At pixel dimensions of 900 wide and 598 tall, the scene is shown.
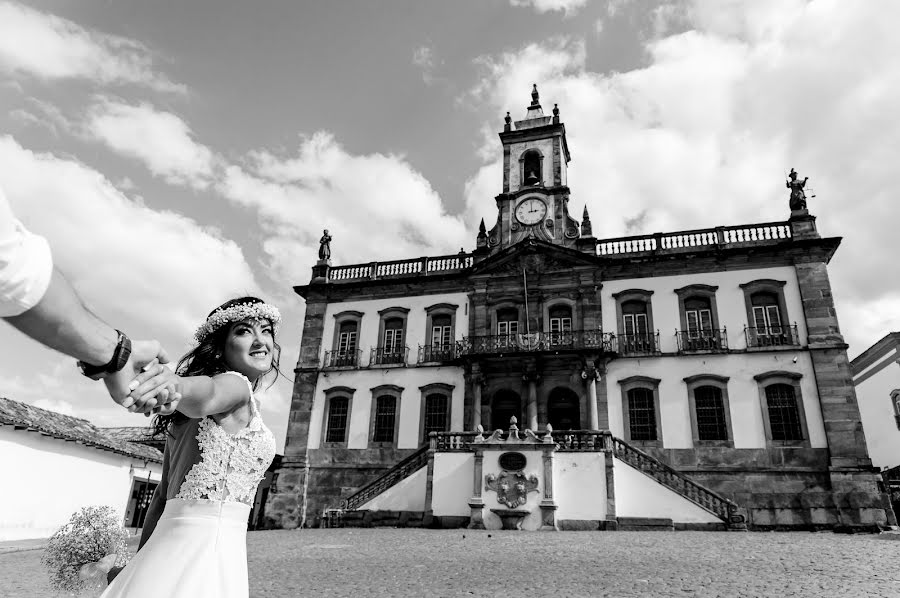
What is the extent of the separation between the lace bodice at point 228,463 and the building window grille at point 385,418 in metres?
19.6

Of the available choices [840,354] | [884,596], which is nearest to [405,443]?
[840,354]

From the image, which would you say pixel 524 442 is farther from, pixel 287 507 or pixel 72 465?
pixel 72 465

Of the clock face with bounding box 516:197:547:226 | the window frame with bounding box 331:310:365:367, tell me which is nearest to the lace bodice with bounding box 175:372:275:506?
the window frame with bounding box 331:310:365:367

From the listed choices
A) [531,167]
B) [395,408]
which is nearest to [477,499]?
[395,408]

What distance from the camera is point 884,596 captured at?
6.58 m

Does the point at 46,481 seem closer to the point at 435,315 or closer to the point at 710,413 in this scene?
the point at 435,315

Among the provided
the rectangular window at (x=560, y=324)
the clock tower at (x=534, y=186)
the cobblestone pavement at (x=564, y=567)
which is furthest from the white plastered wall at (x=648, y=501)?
the clock tower at (x=534, y=186)

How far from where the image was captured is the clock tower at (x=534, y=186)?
2291 centimetres

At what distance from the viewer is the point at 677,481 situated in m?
15.9

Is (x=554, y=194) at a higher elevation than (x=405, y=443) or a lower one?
higher

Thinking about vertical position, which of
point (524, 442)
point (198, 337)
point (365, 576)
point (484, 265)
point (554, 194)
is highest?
Answer: point (554, 194)

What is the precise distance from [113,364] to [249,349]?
1.19 metres

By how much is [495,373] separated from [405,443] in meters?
4.16

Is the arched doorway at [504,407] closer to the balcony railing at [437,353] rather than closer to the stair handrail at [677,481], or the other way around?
the balcony railing at [437,353]
